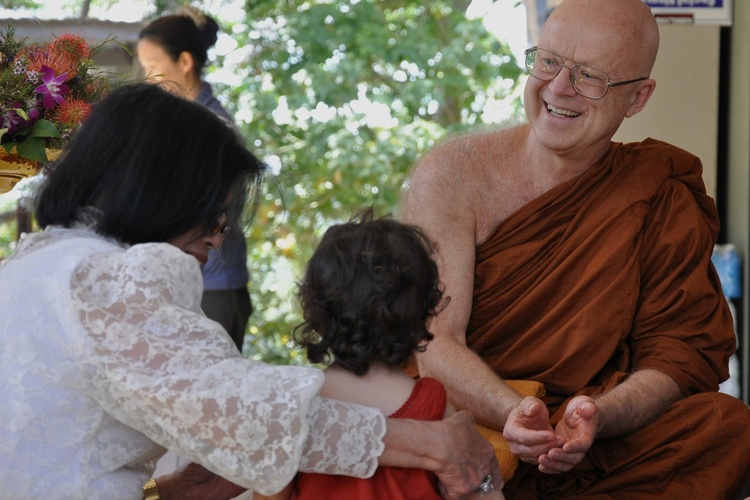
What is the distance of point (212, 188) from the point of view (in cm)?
194

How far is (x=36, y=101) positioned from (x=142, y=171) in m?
0.75

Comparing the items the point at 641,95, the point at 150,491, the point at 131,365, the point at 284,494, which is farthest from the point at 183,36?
the point at 131,365

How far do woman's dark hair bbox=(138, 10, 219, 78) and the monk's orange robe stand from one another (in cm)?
223

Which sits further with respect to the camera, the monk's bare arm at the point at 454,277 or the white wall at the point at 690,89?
the white wall at the point at 690,89

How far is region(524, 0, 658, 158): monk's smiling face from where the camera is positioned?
9.51 feet

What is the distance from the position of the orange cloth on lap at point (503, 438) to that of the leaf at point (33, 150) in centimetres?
127

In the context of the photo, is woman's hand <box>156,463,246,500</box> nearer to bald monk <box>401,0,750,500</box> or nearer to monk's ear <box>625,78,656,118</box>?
bald monk <box>401,0,750,500</box>

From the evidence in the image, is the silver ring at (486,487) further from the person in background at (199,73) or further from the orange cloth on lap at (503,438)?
the person in background at (199,73)

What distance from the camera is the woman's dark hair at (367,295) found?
1.98 m

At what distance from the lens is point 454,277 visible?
2.89 m

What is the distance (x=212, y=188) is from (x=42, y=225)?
0.35 metres

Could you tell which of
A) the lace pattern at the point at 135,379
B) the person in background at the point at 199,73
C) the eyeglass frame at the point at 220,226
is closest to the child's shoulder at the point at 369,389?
the lace pattern at the point at 135,379

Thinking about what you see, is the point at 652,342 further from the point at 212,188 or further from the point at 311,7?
the point at 311,7

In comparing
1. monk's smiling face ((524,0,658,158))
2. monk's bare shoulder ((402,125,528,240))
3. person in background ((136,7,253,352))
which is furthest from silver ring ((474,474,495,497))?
person in background ((136,7,253,352))
